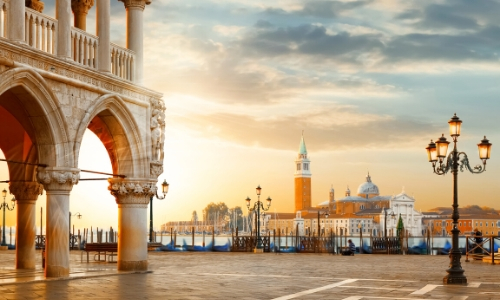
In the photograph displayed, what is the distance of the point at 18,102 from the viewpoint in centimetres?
1491

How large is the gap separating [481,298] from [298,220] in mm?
157092

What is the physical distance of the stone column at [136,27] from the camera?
18.1 m

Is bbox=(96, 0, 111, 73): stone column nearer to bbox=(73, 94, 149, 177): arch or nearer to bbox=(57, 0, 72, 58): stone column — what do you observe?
bbox=(73, 94, 149, 177): arch

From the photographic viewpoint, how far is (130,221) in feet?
57.1

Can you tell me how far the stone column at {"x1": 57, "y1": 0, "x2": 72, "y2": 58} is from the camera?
50.3ft

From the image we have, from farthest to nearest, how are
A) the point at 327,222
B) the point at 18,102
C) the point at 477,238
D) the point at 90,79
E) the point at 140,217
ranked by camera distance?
1. the point at 327,222
2. the point at 477,238
3. the point at 140,217
4. the point at 90,79
5. the point at 18,102

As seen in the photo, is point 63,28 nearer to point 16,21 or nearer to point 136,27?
point 16,21

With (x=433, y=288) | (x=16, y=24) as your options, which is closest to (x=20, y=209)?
(x=16, y=24)

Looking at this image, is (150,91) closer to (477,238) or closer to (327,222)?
(477,238)

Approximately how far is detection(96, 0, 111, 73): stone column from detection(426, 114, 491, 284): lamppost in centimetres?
718

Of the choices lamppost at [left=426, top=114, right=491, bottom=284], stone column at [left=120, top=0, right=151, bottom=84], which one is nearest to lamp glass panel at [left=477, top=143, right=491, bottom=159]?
lamppost at [left=426, top=114, right=491, bottom=284]

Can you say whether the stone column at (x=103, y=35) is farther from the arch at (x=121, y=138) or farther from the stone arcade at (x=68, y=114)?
the arch at (x=121, y=138)

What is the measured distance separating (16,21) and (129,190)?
15.9ft

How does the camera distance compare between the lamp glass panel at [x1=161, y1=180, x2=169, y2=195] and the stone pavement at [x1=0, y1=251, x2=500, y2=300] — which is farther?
the lamp glass panel at [x1=161, y1=180, x2=169, y2=195]
